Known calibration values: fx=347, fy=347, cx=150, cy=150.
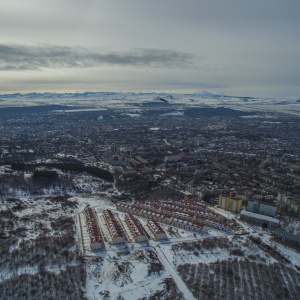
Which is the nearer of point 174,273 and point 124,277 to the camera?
point 124,277

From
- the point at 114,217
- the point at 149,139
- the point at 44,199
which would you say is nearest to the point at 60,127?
the point at 149,139

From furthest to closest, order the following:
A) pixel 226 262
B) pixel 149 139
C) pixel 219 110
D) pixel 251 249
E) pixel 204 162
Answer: pixel 219 110 → pixel 149 139 → pixel 204 162 → pixel 251 249 → pixel 226 262

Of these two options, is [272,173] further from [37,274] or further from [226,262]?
[37,274]

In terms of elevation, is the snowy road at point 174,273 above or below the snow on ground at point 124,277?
below

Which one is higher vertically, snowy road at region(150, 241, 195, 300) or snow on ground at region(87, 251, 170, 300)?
snow on ground at region(87, 251, 170, 300)

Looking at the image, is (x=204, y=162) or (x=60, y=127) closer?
(x=204, y=162)

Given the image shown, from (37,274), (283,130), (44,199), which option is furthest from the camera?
(283,130)
